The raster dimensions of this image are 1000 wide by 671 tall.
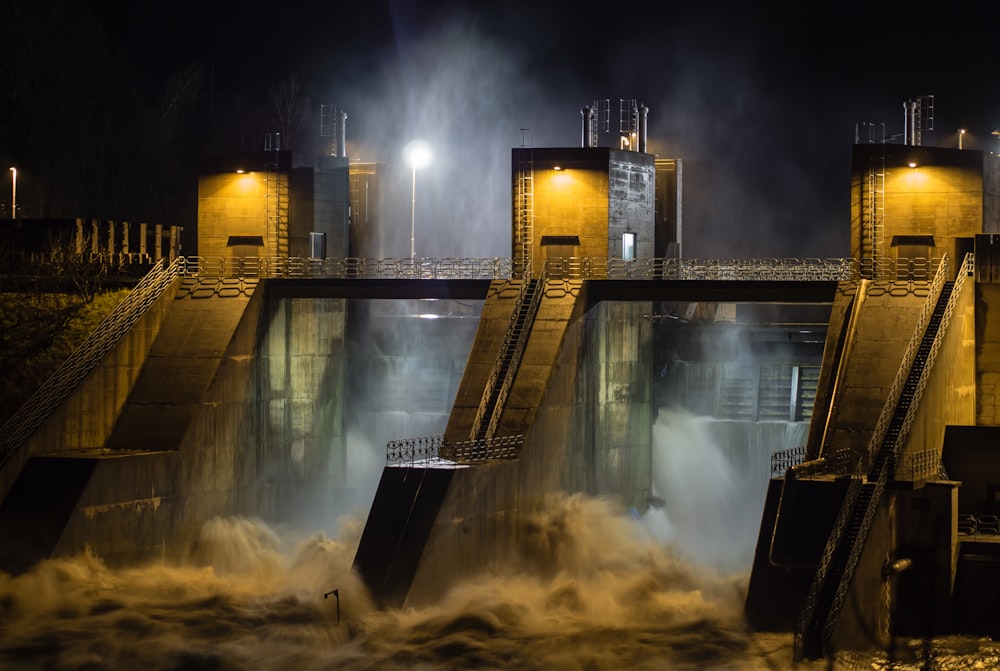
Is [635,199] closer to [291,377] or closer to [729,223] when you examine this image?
[729,223]

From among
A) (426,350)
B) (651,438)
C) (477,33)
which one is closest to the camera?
(651,438)

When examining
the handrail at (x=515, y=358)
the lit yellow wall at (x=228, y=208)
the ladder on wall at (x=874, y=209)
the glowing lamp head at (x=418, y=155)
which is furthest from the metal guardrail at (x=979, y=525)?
the glowing lamp head at (x=418, y=155)

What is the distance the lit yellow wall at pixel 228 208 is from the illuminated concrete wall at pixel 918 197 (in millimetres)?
17813

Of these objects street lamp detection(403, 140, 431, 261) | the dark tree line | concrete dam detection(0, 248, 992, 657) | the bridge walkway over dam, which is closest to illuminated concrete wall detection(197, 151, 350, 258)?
the bridge walkway over dam

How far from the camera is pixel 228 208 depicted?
45375 mm

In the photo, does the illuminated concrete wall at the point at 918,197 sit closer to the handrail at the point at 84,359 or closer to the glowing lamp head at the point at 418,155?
the glowing lamp head at the point at 418,155

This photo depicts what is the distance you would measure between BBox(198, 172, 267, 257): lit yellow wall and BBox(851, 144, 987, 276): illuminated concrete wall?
17.8 m

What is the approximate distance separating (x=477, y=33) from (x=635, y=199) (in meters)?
12.1

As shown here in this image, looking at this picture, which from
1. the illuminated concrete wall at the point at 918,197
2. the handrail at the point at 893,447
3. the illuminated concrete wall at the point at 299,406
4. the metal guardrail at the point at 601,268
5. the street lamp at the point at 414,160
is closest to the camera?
the handrail at the point at 893,447

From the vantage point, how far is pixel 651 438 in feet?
147

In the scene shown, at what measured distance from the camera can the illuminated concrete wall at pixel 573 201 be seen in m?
42.8

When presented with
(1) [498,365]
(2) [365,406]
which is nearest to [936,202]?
(1) [498,365]

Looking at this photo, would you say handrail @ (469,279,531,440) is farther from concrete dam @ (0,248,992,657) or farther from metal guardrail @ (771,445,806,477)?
metal guardrail @ (771,445,806,477)

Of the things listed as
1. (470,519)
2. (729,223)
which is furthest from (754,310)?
(470,519)
